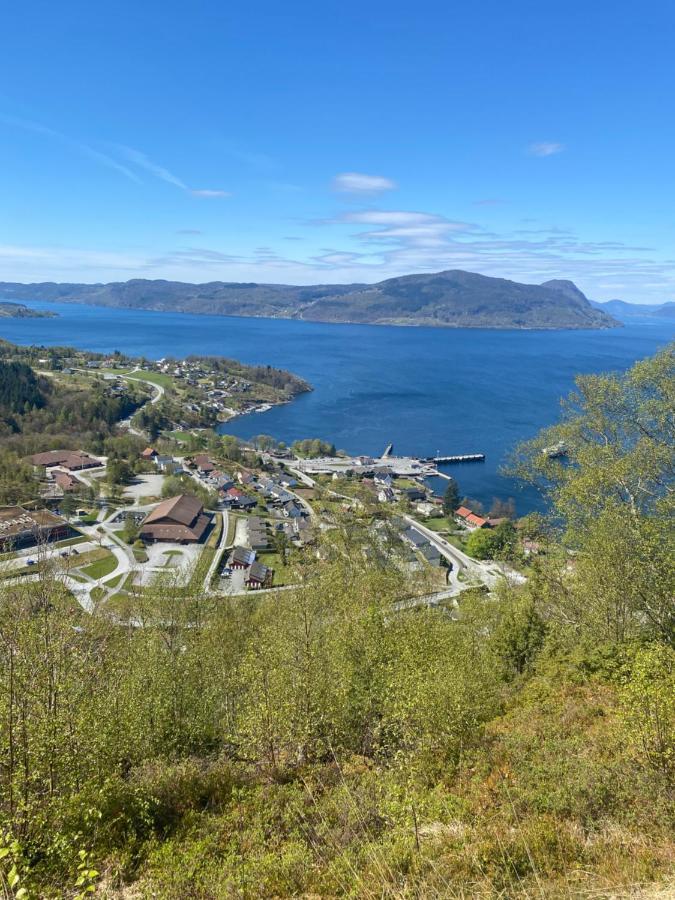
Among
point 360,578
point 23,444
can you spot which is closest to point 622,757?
point 360,578

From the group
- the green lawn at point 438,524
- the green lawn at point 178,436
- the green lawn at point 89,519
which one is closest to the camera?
the green lawn at point 89,519

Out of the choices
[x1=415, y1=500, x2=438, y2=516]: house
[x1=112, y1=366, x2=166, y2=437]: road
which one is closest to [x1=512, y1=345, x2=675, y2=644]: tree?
[x1=415, y1=500, x2=438, y2=516]: house

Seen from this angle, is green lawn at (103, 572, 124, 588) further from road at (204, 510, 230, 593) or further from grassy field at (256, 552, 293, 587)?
grassy field at (256, 552, 293, 587)

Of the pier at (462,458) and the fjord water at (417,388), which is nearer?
the pier at (462,458)

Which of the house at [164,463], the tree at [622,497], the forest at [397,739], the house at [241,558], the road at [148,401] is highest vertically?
the tree at [622,497]

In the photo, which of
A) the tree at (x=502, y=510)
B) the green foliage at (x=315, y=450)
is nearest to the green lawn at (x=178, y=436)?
the green foliage at (x=315, y=450)

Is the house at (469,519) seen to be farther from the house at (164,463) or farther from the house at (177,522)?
the house at (164,463)
